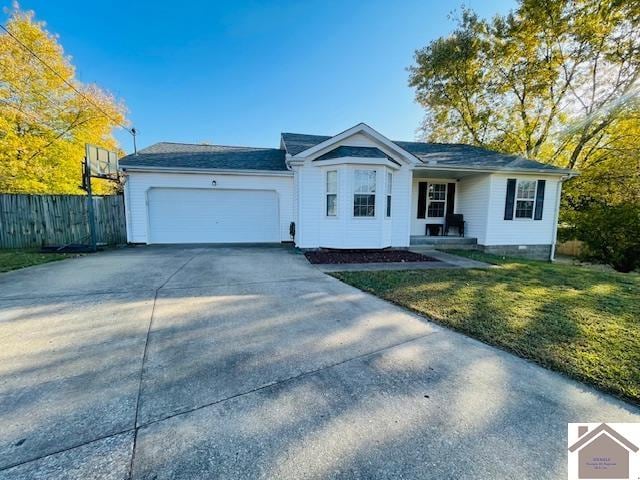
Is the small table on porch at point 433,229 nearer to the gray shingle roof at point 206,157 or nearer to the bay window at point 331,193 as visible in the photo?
the bay window at point 331,193

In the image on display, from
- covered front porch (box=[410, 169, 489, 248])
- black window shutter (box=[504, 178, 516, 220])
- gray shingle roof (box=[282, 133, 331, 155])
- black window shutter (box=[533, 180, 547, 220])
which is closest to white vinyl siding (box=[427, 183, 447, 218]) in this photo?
covered front porch (box=[410, 169, 489, 248])

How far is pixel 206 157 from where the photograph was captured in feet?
35.5

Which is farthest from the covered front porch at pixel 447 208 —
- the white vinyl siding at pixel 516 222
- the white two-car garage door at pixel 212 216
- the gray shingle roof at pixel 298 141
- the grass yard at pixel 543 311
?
the white two-car garage door at pixel 212 216

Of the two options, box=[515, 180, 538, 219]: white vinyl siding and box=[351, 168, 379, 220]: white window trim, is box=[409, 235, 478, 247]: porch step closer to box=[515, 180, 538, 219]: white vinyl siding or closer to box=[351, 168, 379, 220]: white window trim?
box=[515, 180, 538, 219]: white vinyl siding

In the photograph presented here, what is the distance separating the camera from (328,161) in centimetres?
845

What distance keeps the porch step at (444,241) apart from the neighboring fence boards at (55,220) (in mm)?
11220

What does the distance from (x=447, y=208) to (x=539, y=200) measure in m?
3.19

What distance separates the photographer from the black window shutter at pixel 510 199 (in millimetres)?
9906

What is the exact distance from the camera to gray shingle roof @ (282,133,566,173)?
974 cm

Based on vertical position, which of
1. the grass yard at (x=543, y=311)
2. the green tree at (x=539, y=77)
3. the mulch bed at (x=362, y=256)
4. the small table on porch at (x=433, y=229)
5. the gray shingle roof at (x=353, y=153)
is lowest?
the grass yard at (x=543, y=311)

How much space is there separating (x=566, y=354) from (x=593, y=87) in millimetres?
19090

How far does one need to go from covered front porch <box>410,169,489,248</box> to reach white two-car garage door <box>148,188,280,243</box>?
5.90 meters

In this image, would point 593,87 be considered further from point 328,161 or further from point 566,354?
point 566,354

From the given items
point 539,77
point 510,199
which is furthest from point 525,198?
point 539,77
